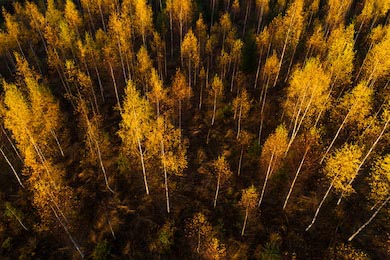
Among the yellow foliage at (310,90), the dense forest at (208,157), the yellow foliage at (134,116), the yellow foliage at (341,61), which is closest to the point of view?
the yellow foliage at (134,116)

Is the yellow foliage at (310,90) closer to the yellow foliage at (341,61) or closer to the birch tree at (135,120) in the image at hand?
the yellow foliage at (341,61)

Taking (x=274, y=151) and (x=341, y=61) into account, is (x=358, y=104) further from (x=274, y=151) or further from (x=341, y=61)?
(x=274, y=151)

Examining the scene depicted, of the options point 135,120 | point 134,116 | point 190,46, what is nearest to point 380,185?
point 135,120

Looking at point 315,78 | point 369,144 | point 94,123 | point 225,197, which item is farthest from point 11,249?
point 369,144

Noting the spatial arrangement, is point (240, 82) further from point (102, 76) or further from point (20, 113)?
point (20, 113)

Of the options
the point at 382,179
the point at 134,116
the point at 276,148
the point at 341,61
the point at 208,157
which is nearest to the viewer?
the point at 382,179

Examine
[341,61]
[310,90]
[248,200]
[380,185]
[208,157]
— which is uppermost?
[341,61]

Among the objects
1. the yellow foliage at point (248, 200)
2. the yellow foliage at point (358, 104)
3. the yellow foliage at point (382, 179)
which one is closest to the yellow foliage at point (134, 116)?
the yellow foliage at point (248, 200)

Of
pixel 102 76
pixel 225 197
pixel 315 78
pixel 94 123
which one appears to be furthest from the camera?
pixel 102 76
